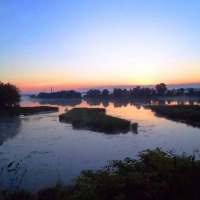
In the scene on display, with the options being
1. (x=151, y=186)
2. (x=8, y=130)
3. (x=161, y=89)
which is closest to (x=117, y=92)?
(x=161, y=89)

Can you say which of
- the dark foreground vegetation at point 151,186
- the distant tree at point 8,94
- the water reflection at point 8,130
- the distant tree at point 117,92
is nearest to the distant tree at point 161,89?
the distant tree at point 117,92

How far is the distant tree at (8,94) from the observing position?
41.5m

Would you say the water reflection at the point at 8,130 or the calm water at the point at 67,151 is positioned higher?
the water reflection at the point at 8,130

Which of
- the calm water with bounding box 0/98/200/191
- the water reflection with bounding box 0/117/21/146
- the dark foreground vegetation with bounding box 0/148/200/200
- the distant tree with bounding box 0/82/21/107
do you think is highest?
the distant tree with bounding box 0/82/21/107

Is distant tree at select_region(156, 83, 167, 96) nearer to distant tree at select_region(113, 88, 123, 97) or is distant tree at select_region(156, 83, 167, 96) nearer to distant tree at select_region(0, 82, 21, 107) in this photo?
distant tree at select_region(113, 88, 123, 97)

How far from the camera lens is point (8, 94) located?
42.1 m

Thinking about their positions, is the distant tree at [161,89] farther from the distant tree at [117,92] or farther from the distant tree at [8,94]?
the distant tree at [8,94]

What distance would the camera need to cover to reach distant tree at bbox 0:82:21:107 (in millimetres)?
41500

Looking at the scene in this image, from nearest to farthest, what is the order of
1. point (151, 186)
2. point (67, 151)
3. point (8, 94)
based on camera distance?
point (151, 186) → point (67, 151) → point (8, 94)

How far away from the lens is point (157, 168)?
4.71 metres

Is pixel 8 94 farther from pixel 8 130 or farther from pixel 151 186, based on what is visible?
pixel 151 186

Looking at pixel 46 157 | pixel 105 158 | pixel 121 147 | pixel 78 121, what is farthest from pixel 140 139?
pixel 78 121

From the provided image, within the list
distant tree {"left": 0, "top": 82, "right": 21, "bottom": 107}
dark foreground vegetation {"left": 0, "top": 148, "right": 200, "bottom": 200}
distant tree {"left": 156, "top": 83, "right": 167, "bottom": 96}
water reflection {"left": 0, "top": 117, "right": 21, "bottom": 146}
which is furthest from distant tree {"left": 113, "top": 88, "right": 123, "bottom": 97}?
dark foreground vegetation {"left": 0, "top": 148, "right": 200, "bottom": 200}

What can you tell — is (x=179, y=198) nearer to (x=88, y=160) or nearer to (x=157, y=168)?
(x=157, y=168)
